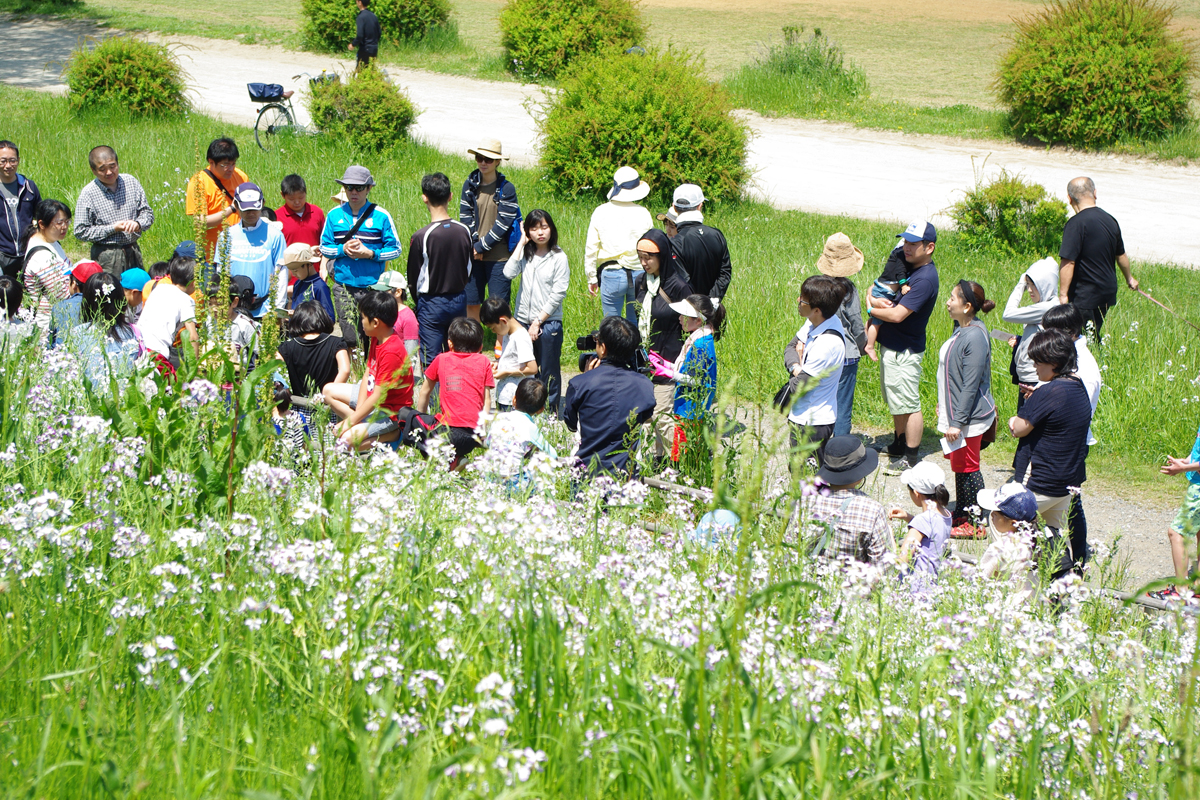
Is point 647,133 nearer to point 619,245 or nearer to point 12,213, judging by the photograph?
point 619,245

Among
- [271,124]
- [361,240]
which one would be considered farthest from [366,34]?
[361,240]

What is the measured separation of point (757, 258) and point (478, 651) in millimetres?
10483

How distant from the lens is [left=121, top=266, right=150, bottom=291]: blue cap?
7.71 meters

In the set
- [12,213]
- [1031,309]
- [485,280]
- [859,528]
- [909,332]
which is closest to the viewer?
[859,528]

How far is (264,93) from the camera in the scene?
53.7 feet

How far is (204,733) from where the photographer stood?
2.56 m

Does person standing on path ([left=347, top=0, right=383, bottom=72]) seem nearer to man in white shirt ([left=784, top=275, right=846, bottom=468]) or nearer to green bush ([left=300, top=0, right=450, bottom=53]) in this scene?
green bush ([left=300, top=0, right=450, bottom=53])

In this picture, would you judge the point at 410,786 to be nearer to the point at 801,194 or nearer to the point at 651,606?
the point at 651,606

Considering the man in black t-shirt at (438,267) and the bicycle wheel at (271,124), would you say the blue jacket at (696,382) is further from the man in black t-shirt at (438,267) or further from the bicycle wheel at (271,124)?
the bicycle wheel at (271,124)

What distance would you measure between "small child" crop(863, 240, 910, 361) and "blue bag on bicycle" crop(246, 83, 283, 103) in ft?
38.3

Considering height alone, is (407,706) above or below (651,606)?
below

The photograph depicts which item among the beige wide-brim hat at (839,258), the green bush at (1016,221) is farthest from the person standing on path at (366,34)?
the beige wide-brim hat at (839,258)

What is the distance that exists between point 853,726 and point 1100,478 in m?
6.74

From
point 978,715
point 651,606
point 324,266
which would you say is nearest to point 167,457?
point 651,606
